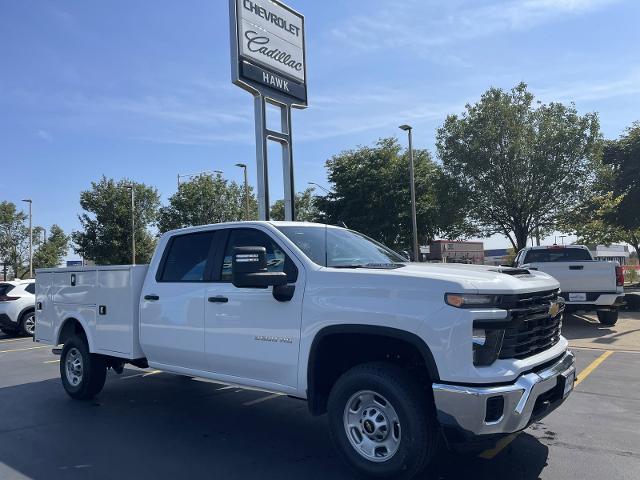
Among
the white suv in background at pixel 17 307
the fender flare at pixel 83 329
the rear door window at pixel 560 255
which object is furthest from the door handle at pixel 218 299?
the white suv in background at pixel 17 307

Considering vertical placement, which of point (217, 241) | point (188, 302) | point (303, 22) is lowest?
point (188, 302)

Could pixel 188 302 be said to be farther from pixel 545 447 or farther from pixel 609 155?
pixel 609 155

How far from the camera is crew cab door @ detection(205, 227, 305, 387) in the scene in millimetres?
4664

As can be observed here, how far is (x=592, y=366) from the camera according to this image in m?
8.48

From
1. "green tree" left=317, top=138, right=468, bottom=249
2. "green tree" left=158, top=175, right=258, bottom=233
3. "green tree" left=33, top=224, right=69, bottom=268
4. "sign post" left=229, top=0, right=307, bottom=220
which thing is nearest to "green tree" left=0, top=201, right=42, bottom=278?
"green tree" left=33, top=224, right=69, bottom=268

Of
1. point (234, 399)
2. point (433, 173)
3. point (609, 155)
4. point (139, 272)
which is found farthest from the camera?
point (433, 173)

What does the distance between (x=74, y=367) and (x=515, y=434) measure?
208 inches

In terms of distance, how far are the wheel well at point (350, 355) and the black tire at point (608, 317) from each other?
10.1 metres

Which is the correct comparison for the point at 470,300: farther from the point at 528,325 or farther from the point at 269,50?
the point at 269,50

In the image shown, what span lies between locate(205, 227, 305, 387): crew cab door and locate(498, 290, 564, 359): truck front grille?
5.34 ft

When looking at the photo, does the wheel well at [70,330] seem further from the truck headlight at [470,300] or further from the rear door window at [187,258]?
the truck headlight at [470,300]

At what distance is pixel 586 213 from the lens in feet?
84.0

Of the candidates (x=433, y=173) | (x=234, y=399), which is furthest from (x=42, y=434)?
(x=433, y=173)

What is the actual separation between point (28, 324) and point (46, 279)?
8.54 metres
